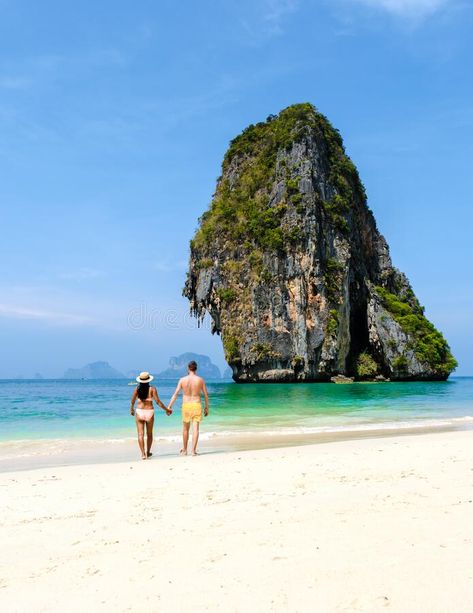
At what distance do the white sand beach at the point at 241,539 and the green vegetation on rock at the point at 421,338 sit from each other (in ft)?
139

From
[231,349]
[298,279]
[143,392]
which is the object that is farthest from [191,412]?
[298,279]

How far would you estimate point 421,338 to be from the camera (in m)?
48.2

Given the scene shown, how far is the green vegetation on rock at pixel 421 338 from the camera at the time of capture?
47.0 m

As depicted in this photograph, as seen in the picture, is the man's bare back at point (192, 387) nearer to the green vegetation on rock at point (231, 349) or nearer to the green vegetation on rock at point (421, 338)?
the green vegetation on rock at point (231, 349)

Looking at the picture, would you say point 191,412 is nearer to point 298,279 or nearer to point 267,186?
point 298,279

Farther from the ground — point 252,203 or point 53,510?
point 252,203

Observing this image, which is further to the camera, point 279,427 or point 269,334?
point 269,334

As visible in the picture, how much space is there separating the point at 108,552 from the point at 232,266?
4340cm

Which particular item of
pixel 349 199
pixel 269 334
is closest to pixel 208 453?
pixel 269 334

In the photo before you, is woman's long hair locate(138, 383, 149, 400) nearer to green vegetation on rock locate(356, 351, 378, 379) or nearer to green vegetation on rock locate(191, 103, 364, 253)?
green vegetation on rock locate(191, 103, 364, 253)

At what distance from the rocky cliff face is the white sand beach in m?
37.3

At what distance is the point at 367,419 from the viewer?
15102 millimetres

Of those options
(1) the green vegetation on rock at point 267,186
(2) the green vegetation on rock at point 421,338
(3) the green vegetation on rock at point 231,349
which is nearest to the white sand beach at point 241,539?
(3) the green vegetation on rock at point 231,349

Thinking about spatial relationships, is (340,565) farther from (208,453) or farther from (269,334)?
(269,334)
